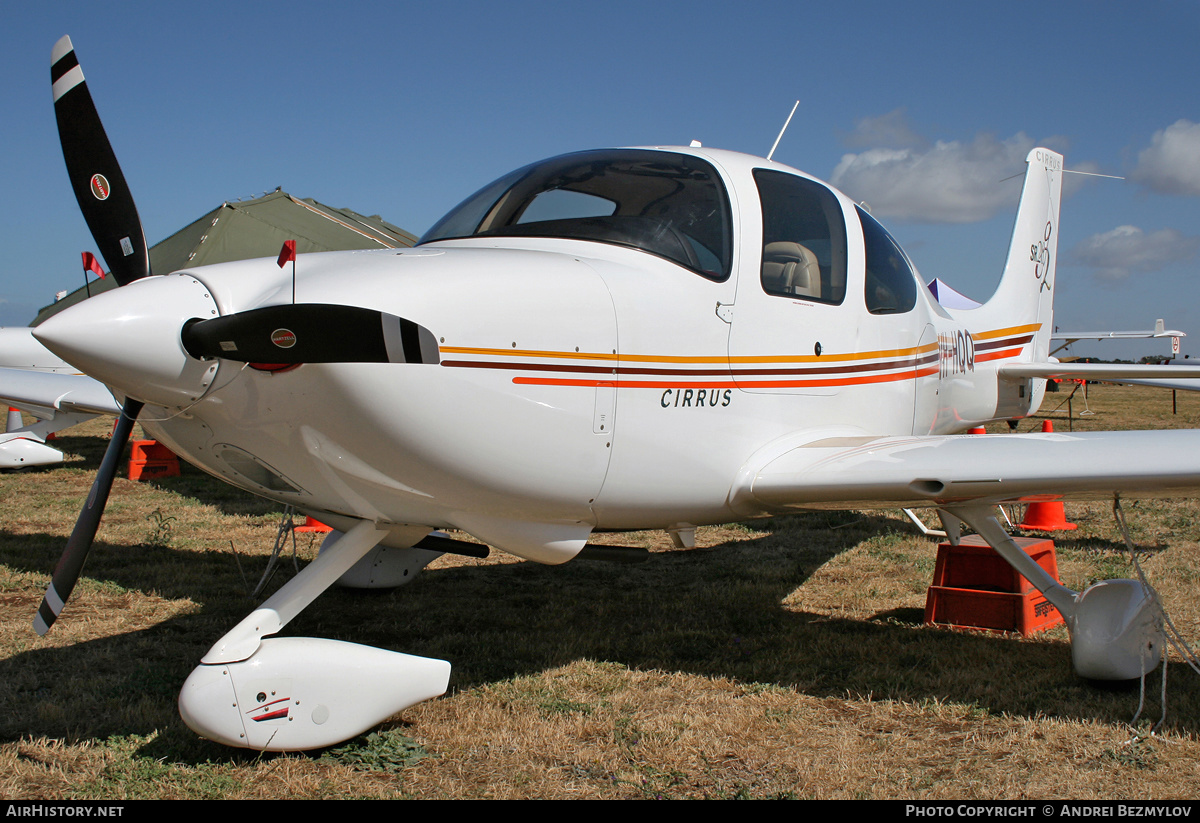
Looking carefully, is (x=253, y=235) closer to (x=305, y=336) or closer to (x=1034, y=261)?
(x=1034, y=261)

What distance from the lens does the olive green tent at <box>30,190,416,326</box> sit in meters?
16.2

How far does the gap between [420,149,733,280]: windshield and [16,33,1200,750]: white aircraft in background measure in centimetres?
1

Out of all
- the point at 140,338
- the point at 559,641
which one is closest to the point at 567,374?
the point at 140,338

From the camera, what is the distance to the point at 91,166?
351 centimetres

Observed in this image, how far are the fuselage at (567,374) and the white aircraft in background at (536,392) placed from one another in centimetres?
1

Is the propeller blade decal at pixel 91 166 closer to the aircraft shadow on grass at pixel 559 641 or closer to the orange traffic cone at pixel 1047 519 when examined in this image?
the aircraft shadow on grass at pixel 559 641

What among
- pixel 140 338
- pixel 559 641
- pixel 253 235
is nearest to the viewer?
pixel 140 338

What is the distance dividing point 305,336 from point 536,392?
85cm

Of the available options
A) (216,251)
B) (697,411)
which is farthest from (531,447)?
(216,251)

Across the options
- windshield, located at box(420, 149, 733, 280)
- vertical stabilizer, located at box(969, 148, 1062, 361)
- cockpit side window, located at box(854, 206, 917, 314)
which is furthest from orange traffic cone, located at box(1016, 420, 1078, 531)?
windshield, located at box(420, 149, 733, 280)

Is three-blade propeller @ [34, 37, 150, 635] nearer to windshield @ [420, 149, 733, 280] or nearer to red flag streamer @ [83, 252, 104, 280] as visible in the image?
red flag streamer @ [83, 252, 104, 280]

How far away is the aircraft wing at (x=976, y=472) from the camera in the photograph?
3627mm
